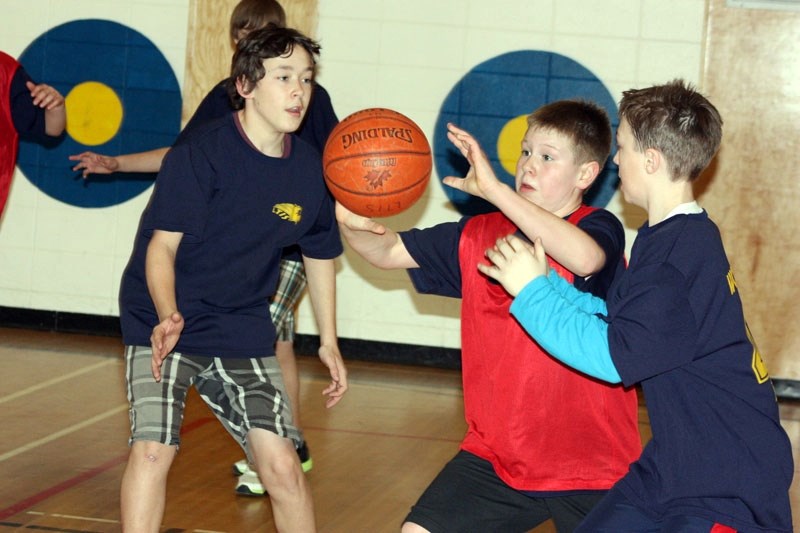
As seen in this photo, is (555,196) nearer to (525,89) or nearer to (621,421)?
(621,421)

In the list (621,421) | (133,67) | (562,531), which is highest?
(133,67)

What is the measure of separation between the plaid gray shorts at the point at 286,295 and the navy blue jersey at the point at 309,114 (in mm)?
53

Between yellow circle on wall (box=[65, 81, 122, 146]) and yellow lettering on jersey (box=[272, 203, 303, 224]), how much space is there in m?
4.33

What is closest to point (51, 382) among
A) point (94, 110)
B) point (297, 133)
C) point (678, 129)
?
point (94, 110)

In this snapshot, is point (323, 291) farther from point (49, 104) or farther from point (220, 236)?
point (49, 104)

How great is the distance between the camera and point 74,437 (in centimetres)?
530

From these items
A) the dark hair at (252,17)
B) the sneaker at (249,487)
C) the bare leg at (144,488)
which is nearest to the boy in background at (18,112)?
the dark hair at (252,17)

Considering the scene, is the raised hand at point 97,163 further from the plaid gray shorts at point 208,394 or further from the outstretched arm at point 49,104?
the plaid gray shorts at point 208,394

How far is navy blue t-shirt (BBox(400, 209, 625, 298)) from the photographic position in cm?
307

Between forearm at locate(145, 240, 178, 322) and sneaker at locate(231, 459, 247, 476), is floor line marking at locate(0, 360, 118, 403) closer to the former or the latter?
sneaker at locate(231, 459, 247, 476)

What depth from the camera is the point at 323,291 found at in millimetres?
3828

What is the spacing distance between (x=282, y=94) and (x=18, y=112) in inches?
76.2

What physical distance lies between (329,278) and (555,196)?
98 cm

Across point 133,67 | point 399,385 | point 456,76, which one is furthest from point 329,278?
point 133,67
